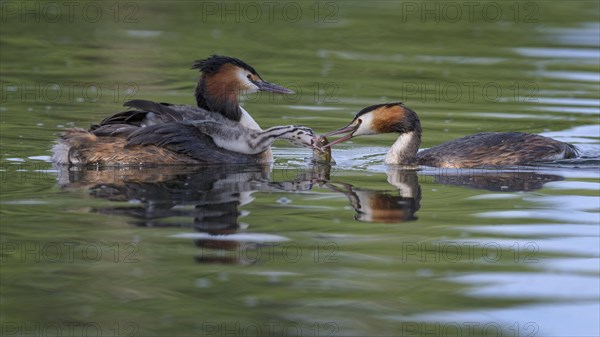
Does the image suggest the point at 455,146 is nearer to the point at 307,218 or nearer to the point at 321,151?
the point at 321,151

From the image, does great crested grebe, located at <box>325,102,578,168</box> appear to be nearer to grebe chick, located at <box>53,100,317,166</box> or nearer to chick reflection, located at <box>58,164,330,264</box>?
chick reflection, located at <box>58,164,330,264</box>

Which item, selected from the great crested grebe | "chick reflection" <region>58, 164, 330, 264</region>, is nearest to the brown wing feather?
the great crested grebe

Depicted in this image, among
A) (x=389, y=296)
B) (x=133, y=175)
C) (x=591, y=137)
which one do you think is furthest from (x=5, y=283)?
(x=591, y=137)

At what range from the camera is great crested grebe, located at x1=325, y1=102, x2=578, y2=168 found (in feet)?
36.8

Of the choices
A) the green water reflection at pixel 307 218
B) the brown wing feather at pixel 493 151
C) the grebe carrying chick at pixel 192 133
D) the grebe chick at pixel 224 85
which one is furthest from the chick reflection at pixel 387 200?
the grebe chick at pixel 224 85

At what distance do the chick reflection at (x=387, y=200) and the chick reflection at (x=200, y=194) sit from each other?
451 millimetres

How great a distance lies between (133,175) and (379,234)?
8.67 feet

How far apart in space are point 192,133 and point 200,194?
4.53 ft

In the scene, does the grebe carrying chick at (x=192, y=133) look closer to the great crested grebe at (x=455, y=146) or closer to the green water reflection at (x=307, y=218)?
the green water reflection at (x=307, y=218)

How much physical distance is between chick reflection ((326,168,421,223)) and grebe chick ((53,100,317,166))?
109 cm

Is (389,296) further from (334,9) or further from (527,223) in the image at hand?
(334,9)

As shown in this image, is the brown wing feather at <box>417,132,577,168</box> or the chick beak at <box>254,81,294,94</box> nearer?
the brown wing feather at <box>417,132,577,168</box>

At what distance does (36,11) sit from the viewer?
850 inches

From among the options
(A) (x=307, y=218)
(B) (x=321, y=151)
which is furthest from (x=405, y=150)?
(A) (x=307, y=218)
